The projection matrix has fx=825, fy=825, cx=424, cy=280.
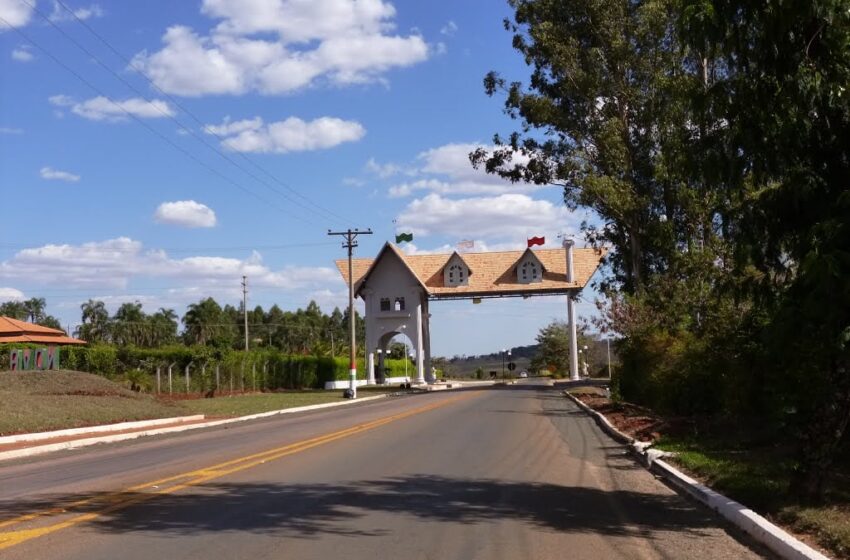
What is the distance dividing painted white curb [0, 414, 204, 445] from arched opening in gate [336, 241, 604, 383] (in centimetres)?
3705

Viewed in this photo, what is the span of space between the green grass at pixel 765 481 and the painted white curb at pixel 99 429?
14611 millimetres

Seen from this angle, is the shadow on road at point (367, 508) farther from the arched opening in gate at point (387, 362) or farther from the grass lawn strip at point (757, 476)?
the arched opening in gate at point (387, 362)

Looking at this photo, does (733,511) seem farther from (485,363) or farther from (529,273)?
(485,363)

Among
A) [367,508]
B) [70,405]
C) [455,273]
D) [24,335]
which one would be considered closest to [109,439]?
[70,405]

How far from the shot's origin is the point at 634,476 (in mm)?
12688

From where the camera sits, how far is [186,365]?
136ft

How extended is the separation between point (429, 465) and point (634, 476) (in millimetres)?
3304

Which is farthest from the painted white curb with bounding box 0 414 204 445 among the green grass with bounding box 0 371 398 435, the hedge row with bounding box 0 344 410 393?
the hedge row with bounding box 0 344 410 393

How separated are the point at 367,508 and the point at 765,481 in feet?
16.6

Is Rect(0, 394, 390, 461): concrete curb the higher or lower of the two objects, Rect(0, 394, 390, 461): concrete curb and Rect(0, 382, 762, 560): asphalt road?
the lower

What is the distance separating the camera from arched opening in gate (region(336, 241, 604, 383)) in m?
63.3

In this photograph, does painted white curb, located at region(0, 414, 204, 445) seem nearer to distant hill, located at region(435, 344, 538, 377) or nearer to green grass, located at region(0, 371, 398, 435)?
green grass, located at region(0, 371, 398, 435)

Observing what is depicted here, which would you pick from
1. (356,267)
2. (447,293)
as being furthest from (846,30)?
(356,267)

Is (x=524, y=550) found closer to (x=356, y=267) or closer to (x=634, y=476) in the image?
(x=634, y=476)
